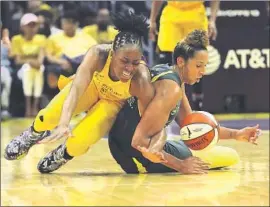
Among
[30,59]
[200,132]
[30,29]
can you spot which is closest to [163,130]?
[200,132]

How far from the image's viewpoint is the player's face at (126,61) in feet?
11.8

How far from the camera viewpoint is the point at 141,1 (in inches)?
330

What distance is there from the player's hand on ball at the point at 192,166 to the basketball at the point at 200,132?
0.07 metres

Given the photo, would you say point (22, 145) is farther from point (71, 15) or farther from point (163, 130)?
point (71, 15)

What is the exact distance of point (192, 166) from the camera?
3818 mm

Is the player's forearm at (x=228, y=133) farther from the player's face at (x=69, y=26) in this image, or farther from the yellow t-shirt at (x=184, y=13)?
the player's face at (x=69, y=26)

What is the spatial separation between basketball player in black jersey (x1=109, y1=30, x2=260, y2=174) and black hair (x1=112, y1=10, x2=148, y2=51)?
19 centimetres

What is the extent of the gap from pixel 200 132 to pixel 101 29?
15.0ft

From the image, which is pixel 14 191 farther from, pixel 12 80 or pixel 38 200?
pixel 12 80

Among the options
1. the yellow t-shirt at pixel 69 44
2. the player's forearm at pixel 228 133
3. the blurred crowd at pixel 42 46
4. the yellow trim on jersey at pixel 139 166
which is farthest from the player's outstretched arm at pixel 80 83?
the blurred crowd at pixel 42 46

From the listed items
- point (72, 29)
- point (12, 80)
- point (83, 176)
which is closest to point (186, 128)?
point (83, 176)

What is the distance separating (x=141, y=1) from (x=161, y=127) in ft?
16.2

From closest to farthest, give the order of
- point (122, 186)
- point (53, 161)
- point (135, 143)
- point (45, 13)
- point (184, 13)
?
point (122, 186) → point (135, 143) → point (53, 161) → point (184, 13) → point (45, 13)

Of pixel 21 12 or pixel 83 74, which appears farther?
pixel 21 12
